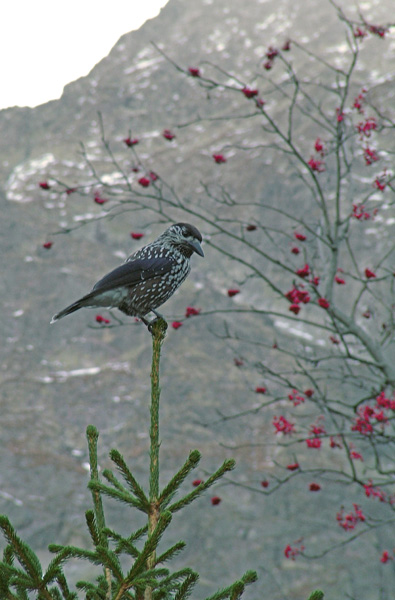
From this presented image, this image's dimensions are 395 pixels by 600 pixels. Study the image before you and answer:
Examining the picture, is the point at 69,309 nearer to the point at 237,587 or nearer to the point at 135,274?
the point at 135,274

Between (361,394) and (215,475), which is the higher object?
(215,475)

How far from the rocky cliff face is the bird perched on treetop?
27.9 feet

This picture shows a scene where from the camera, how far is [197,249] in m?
3.30

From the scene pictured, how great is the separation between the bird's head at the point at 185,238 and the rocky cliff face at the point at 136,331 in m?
8.51

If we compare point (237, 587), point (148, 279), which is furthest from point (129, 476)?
point (148, 279)

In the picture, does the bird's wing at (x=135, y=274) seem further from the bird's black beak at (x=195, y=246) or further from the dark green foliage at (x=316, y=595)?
the dark green foliage at (x=316, y=595)

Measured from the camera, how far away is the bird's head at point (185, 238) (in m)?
3.47

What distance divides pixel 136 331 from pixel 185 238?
2302cm

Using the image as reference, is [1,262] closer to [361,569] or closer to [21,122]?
[21,122]

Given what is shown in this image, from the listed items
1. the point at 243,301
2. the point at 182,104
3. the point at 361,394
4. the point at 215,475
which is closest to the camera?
the point at 215,475

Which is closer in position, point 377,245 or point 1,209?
point 377,245

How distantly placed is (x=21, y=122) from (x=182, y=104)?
394 inches

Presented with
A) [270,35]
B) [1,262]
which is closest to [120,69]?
[270,35]

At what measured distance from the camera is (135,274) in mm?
3451
